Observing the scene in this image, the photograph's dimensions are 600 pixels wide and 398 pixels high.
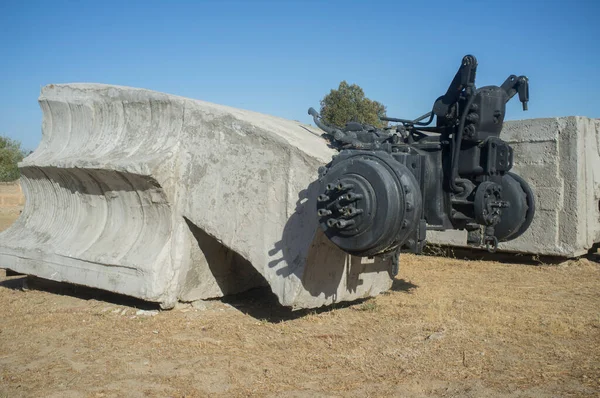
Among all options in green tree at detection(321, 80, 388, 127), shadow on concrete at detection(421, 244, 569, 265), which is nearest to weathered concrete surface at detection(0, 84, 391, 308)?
shadow on concrete at detection(421, 244, 569, 265)

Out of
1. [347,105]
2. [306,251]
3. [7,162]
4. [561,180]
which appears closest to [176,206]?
[306,251]

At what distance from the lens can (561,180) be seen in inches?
332

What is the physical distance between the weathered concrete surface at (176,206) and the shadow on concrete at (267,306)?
0.14 metres

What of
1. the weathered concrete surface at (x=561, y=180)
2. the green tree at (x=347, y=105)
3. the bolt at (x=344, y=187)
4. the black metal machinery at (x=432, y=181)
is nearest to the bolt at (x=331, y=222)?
the black metal machinery at (x=432, y=181)

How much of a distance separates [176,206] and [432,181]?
2.38 metres

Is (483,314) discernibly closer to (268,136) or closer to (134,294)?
(268,136)

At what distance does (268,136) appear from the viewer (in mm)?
5070

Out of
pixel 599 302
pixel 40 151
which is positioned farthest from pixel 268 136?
pixel 599 302

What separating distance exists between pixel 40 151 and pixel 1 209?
14.8 m

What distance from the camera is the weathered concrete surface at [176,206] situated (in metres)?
4.97

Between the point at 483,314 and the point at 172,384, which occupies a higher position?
the point at 483,314

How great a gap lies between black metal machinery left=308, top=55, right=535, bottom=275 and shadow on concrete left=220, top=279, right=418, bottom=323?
3.38 ft

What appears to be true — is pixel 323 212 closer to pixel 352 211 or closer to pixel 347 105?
pixel 352 211

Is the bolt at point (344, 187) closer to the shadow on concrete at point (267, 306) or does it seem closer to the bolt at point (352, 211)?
the bolt at point (352, 211)
